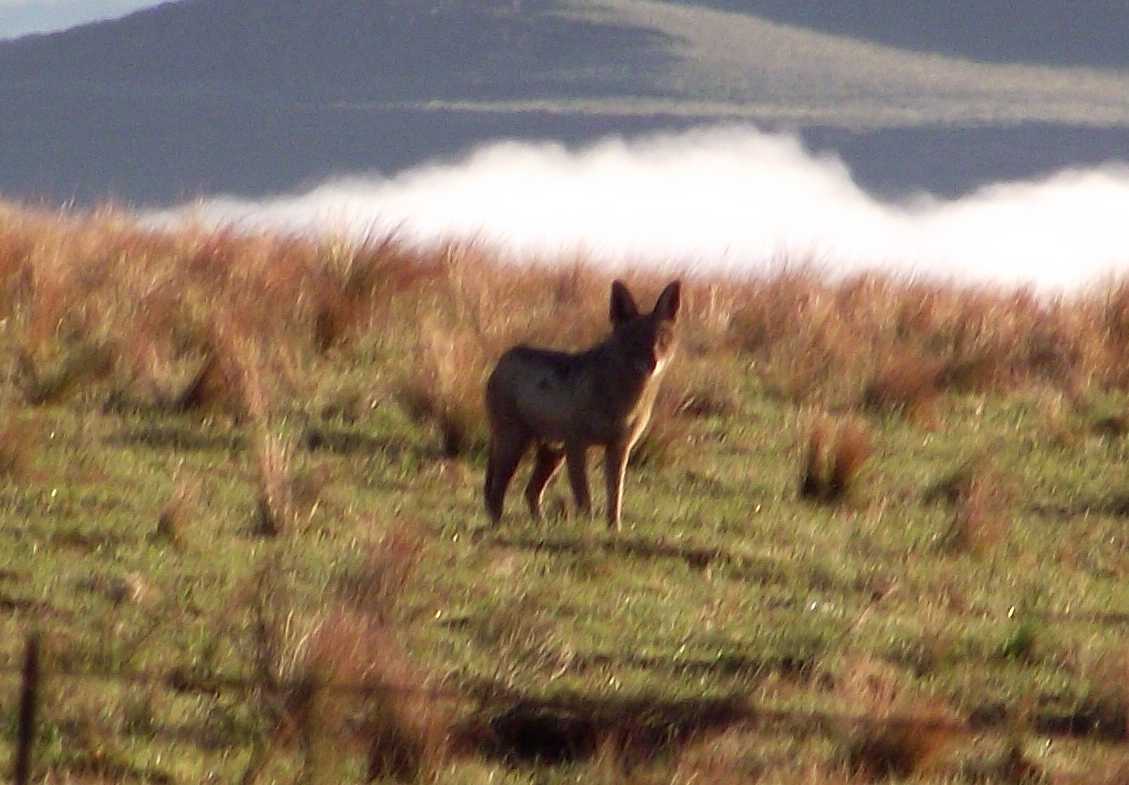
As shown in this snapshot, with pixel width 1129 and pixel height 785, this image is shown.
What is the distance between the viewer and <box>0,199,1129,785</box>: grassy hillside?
22.7 ft

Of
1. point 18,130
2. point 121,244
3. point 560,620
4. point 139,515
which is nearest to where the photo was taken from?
point 560,620

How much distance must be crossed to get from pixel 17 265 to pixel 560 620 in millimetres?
6051

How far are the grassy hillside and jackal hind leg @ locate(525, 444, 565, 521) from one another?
0.18 m

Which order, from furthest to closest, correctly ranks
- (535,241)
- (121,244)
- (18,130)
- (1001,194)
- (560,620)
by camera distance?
(18,130) < (1001,194) < (535,241) < (121,244) < (560,620)

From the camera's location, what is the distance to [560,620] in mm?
8203

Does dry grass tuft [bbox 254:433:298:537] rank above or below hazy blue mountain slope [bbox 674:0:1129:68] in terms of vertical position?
above

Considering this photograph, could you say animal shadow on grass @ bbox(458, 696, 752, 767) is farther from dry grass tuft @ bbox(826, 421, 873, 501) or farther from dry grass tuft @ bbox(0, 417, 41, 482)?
dry grass tuft @ bbox(826, 421, 873, 501)

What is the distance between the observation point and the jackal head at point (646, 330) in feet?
31.6

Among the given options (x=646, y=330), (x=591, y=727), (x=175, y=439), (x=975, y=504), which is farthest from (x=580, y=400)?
(x=591, y=727)

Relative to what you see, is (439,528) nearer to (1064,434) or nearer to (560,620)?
(560,620)

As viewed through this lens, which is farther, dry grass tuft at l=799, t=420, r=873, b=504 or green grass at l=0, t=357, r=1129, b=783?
dry grass tuft at l=799, t=420, r=873, b=504

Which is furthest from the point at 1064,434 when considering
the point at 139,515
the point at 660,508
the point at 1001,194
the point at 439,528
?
the point at 1001,194

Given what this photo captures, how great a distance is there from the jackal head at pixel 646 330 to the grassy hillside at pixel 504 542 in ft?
2.36

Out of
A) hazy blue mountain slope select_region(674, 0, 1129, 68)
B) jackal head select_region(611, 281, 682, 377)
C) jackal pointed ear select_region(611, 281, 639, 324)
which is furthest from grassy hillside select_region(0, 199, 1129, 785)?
hazy blue mountain slope select_region(674, 0, 1129, 68)
